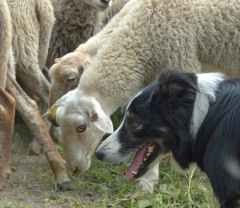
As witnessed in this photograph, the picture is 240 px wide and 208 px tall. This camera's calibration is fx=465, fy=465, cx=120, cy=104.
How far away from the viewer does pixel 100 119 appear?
4680 millimetres

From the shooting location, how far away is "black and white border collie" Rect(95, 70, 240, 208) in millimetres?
3070

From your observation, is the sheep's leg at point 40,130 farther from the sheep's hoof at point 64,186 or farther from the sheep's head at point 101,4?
the sheep's head at point 101,4

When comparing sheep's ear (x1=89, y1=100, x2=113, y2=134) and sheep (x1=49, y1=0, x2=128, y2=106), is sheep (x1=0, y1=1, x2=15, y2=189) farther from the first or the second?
sheep's ear (x1=89, y1=100, x2=113, y2=134)

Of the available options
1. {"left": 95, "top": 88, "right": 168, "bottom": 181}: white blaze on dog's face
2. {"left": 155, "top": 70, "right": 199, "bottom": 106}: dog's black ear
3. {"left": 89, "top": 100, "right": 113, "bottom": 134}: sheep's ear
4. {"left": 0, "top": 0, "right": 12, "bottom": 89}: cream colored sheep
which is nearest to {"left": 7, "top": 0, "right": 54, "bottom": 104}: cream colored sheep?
{"left": 0, "top": 0, "right": 12, "bottom": 89}: cream colored sheep

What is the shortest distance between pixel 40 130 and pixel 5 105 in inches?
20.7

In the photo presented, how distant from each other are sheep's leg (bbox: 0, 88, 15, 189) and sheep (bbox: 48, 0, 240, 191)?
0.50 m

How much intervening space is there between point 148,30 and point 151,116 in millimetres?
1793

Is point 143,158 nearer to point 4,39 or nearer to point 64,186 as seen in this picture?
point 64,186

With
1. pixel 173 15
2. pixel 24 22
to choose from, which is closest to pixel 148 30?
pixel 173 15

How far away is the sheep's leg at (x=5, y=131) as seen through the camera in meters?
4.49

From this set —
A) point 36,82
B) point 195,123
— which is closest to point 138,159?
point 195,123

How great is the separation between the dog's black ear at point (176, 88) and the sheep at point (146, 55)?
5.26 ft

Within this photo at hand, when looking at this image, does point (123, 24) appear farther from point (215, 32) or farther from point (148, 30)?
point (215, 32)

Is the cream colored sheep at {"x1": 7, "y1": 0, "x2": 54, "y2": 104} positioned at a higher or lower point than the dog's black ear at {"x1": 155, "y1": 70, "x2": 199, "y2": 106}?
lower
